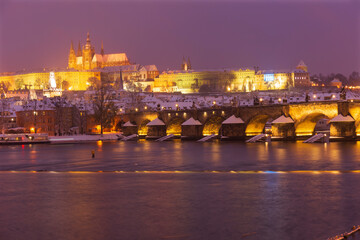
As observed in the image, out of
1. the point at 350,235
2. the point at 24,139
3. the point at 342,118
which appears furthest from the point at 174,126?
the point at 350,235


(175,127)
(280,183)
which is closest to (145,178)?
(280,183)

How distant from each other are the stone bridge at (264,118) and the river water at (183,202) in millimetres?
21089

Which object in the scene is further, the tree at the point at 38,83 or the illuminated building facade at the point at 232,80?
the tree at the point at 38,83

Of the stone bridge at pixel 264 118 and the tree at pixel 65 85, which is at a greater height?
the tree at pixel 65 85

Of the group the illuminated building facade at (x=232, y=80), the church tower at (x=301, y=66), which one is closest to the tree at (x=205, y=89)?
the illuminated building facade at (x=232, y=80)

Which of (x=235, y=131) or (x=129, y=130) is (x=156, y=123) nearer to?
(x=129, y=130)

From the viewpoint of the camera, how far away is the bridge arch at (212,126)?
6619 centimetres

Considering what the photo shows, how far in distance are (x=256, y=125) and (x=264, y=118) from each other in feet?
5.29

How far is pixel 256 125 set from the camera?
60.9 metres

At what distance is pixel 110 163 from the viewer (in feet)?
105

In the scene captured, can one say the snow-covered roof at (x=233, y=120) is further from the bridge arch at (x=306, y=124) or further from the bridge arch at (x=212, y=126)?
the bridge arch at (x=306, y=124)

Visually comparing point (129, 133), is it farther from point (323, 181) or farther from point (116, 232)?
point (116, 232)

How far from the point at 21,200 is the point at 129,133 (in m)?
57.1

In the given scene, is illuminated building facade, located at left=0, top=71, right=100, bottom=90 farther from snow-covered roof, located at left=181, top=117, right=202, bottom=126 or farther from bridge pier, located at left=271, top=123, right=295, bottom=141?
bridge pier, located at left=271, top=123, right=295, bottom=141
